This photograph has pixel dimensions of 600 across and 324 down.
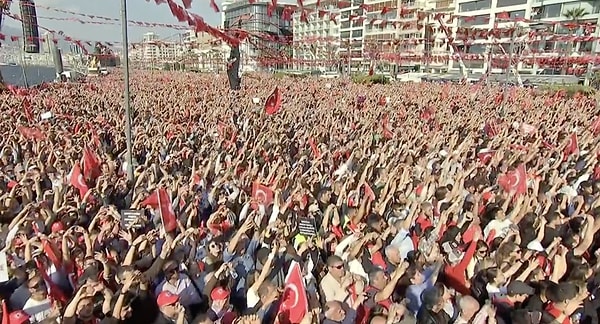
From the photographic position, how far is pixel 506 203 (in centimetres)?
529

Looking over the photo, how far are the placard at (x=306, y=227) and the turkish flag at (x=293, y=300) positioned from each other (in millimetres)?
952

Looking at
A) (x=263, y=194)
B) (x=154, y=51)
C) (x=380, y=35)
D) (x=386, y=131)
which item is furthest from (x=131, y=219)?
(x=380, y=35)

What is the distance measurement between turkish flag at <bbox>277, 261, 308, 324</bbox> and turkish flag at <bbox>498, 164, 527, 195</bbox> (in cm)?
359

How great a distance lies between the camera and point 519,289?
342 centimetres

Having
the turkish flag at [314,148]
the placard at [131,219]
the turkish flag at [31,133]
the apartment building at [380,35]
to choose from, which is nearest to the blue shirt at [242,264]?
the placard at [131,219]

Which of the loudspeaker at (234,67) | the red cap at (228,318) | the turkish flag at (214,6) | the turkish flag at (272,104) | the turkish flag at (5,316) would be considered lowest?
the red cap at (228,318)

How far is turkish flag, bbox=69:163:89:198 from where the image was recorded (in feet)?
17.7

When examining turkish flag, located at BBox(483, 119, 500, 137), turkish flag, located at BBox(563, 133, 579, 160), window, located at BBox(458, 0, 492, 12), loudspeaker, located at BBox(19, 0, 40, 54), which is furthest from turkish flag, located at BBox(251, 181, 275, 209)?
window, located at BBox(458, 0, 492, 12)

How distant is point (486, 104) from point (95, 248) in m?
13.2

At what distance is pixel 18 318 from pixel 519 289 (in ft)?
11.0

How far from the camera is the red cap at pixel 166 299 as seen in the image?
10.2 feet

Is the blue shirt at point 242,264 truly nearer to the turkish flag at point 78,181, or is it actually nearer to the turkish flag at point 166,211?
the turkish flag at point 166,211

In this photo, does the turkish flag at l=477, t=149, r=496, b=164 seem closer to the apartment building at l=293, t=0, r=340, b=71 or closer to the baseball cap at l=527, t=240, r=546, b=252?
the baseball cap at l=527, t=240, r=546, b=252

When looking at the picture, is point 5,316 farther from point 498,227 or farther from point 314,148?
point 314,148
